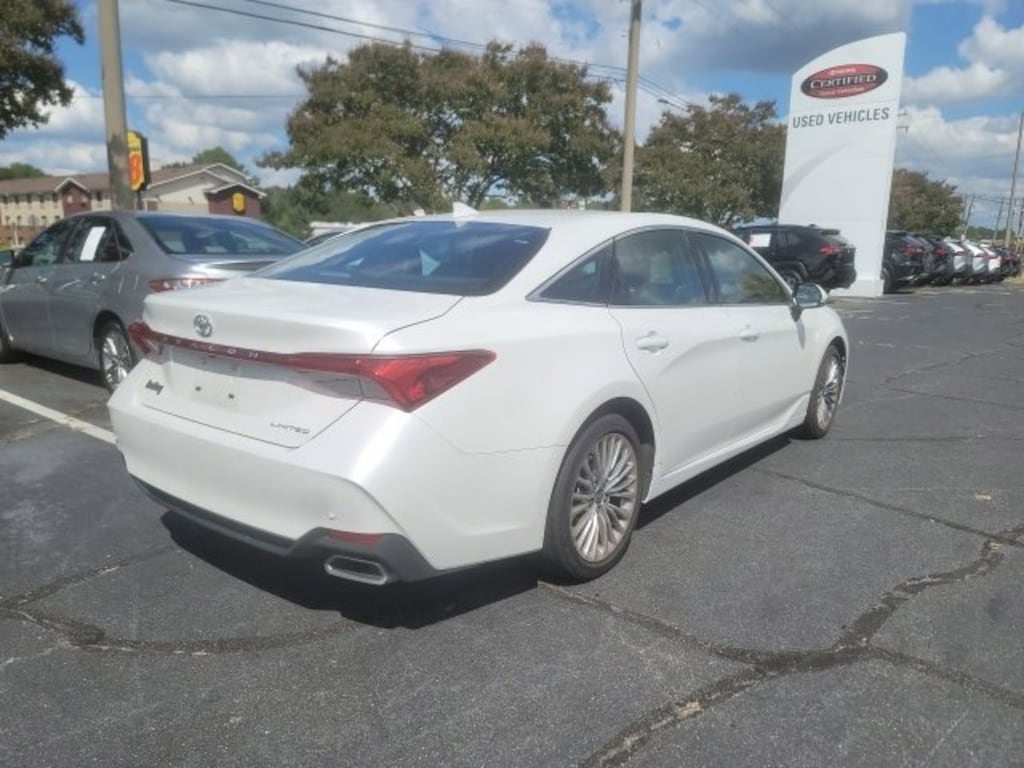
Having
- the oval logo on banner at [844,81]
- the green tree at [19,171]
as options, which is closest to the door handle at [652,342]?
the oval logo on banner at [844,81]

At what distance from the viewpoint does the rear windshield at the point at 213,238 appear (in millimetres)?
6641

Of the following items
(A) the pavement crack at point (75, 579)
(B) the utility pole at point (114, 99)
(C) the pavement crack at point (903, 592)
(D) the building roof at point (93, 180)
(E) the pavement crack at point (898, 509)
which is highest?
(D) the building roof at point (93, 180)

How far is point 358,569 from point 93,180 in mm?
90144

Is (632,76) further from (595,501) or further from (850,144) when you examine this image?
(595,501)

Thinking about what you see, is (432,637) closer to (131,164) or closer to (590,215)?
(590,215)

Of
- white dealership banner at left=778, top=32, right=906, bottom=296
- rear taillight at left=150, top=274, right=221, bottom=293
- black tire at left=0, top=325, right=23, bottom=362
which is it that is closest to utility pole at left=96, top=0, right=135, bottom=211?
black tire at left=0, top=325, right=23, bottom=362

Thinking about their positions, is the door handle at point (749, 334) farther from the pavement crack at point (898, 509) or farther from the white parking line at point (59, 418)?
the white parking line at point (59, 418)

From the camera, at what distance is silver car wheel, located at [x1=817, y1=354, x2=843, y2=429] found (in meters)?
6.04

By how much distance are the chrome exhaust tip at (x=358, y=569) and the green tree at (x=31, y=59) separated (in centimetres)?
1855

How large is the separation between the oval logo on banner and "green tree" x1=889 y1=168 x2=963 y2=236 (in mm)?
37011

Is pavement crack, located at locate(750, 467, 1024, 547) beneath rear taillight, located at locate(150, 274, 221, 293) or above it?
beneath

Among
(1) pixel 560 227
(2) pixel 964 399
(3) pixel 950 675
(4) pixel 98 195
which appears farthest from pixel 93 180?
(3) pixel 950 675

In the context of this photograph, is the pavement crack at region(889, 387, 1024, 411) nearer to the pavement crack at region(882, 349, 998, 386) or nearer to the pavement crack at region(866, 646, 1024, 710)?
the pavement crack at region(882, 349, 998, 386)

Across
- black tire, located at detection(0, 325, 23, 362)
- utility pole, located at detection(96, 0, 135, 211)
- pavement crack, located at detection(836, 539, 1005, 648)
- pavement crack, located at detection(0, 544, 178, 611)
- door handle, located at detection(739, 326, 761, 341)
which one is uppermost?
utility pole, located at detection(96, 0, 135, 211)
